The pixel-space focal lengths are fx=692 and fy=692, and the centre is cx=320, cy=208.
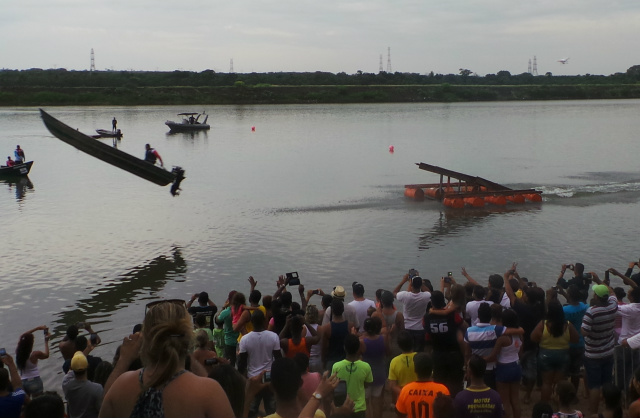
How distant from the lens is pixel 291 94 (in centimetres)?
13638

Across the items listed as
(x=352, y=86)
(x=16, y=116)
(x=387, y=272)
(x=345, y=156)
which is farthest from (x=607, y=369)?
(x=352, y=86)

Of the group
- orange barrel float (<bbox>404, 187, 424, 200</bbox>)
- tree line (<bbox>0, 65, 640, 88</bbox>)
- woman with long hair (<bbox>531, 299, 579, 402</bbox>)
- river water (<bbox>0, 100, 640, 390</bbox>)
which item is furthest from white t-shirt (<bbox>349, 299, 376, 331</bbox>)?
tree line (<bbox>0, 65, 640, 88</bbox>)

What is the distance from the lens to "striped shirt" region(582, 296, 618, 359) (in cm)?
857

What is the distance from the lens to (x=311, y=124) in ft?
286

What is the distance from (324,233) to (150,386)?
20.4m

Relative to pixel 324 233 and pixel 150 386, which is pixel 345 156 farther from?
pixel 150 386

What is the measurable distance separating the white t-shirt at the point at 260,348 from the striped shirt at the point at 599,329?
3877mm

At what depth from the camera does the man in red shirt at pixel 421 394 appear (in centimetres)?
622

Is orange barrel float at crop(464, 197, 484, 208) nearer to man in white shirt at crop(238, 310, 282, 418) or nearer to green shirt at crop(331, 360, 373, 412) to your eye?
man in white shirt at crop(238, 310, 282, 418)

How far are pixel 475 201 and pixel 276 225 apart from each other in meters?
8.72

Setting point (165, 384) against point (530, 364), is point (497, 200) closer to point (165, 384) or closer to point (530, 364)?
point (530, 364)

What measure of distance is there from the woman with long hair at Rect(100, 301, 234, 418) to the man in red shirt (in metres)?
2.56

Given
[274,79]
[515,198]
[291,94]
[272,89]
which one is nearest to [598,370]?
[515,198]

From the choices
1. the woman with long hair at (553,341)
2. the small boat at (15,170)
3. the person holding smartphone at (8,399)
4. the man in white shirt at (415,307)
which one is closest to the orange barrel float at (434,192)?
the man in white shirt at (415,307)
